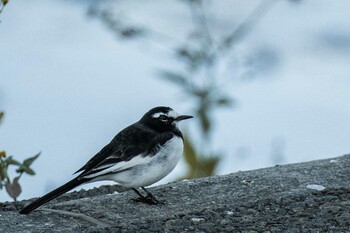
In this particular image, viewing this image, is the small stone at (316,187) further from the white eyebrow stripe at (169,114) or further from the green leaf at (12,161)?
the green leaf at (12,161)

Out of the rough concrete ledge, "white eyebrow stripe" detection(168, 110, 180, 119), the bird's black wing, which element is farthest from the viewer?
"white eyebrow stripe" detection(168, 110, 180, 119)

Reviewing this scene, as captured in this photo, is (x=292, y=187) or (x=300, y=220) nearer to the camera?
(x=300, y=220)

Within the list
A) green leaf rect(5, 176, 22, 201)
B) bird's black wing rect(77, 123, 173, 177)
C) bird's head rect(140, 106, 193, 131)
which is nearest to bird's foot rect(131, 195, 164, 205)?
bird's black wing rect(77, 123, 173, 177)

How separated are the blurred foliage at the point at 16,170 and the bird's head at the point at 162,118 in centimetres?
82

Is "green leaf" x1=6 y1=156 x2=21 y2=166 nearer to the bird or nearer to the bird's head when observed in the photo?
the bird

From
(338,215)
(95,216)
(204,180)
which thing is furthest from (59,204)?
(338,215)

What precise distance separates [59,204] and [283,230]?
1.64 meters

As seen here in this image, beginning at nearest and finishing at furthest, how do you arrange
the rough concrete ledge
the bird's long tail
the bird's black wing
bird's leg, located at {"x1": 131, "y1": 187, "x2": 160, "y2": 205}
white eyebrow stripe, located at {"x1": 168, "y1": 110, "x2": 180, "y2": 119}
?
1. the rough concrete ledge
2. the bird's long tail
3. the bird's black wing
4. bird's leg, located at {"x1": 131, "y1": 187, "x2": 160, "y2": 205}
5. white eyebrow stripe, located at {"x1": 168, "y1": 110, "x2": 180, "y2": 119}

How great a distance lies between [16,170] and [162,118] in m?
1.10

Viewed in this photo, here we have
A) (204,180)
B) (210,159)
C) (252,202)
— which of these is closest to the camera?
(252,202)

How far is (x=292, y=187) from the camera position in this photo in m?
8.39

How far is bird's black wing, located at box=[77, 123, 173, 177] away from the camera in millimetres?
7711

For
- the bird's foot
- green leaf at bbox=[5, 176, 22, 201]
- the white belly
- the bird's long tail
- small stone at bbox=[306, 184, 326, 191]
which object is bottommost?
green leaf at bbox=[5, 176, 22, 201]

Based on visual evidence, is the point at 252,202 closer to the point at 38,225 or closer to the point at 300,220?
the point at 300,220
